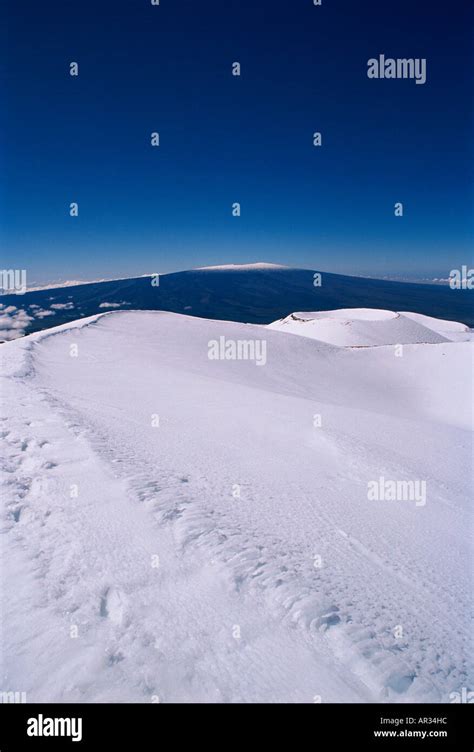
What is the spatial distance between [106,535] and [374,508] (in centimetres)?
360

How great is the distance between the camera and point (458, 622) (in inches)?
133

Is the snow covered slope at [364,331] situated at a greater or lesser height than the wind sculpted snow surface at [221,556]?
greater

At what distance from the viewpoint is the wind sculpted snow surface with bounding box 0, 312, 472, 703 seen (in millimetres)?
2635

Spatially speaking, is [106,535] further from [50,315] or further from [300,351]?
[50,315]

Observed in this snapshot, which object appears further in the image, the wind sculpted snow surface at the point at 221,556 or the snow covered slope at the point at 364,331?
the snow covered slope at the point at 364,331

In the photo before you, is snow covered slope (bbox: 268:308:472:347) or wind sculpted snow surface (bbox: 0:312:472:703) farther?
snow covered slope (bbox: 268:308:472:347)

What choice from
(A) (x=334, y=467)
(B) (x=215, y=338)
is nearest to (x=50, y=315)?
(B) (x=215, y=338)

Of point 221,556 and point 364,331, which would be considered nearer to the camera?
point 221,556

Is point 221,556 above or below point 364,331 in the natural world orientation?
below

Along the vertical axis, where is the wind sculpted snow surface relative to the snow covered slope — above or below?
below

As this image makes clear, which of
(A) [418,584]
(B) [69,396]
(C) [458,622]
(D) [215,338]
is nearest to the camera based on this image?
(C) [458,622]

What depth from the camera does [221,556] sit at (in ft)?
12.0

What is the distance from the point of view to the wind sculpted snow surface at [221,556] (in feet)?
8.64
